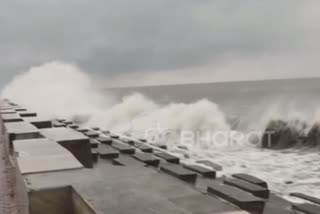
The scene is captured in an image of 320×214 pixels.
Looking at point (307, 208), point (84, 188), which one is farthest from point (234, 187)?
point (84, 188)

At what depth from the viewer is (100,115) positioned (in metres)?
25.9

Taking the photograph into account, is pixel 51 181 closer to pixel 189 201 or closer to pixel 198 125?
pixel 189 201

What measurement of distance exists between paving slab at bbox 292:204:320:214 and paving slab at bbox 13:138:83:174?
310 centimetres

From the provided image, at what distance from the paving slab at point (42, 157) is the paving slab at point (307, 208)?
122 inches

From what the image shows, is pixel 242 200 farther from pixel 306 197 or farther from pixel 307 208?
pixel 306 197

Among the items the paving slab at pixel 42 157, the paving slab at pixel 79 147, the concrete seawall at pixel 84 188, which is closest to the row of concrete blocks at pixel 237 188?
the concrete seawall at pixel 84 188

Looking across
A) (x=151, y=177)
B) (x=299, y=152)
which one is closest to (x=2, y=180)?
(x=151, y=177)

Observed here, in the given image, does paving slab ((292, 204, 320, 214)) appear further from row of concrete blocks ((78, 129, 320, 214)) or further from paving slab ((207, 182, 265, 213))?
paving slab ((207, 182, 265, 213))

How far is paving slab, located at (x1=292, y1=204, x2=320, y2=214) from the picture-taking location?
5371 mm

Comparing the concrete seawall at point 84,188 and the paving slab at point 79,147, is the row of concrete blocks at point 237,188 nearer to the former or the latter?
the concrete seawall at point 84,188

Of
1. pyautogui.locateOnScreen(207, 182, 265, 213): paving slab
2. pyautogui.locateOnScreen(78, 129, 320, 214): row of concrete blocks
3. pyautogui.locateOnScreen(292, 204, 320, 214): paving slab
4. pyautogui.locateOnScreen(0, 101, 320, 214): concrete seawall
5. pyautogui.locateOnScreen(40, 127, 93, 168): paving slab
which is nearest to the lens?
pyautogui.locateOnScreen(0, 101, 320, 214): concrete seawall

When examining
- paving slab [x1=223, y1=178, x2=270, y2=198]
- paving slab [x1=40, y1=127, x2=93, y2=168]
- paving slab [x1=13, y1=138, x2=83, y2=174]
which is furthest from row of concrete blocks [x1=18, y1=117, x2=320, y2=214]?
paving slab [x1=13, y1=138, x2=83, y2=174]

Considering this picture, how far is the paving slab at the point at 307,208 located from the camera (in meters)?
5.37

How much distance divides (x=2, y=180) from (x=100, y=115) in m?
21.1
